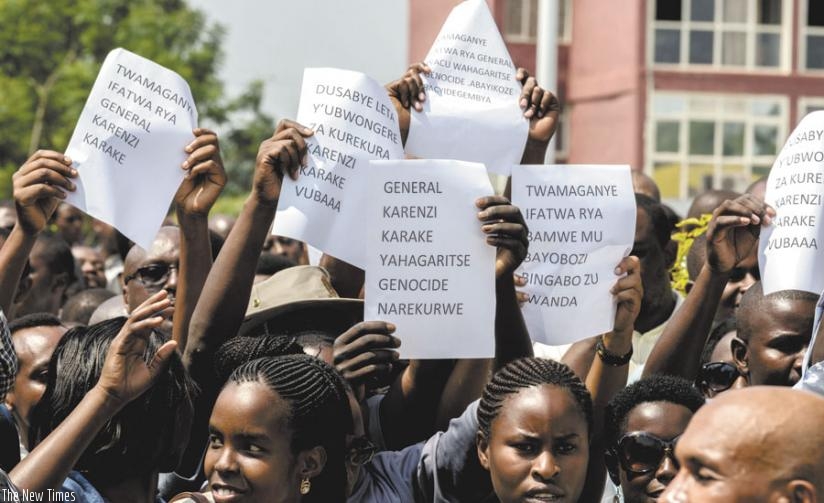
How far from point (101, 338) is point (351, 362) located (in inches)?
26.5

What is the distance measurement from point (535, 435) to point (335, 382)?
53 cm

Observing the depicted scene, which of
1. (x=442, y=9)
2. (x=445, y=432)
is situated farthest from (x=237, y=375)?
(x=442, y=9)

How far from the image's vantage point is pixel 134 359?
3.44m

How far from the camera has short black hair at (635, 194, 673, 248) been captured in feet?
18.2

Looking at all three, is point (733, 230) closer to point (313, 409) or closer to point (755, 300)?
point (755, 300)

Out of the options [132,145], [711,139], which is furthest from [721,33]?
[132,145]

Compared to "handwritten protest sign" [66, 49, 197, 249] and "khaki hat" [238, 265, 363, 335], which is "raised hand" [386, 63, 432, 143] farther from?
"handwritten protest sign" [66, 49, 197, 249]

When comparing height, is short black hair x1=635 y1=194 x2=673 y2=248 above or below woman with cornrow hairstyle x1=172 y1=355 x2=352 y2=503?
above

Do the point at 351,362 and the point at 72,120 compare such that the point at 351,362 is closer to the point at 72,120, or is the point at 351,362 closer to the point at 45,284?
the point at 45,284

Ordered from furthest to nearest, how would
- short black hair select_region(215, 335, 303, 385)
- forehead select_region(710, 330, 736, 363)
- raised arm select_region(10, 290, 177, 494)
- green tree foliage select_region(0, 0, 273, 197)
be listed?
green tree foliage select_region(0, 0, 273, 197) < forehead select_region(710, 330, 736, 363) < short black hair select_region(215, 335, 303, 385) < raised arm select_region(10, 290, 177, 494)

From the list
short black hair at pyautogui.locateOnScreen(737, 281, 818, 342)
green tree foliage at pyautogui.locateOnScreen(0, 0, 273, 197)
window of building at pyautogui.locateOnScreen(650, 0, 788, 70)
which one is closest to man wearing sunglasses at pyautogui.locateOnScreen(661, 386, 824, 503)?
short black hair at pyautogui.locateOnScreen(737, 281, 818, 342)

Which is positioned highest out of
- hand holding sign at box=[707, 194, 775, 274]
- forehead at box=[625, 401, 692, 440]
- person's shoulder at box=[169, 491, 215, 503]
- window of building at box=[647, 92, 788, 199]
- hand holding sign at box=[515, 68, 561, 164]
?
window of building at box=[647, 92, 788, 199]

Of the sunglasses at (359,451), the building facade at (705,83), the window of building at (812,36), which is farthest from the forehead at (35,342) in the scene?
the window of building at (812,36)

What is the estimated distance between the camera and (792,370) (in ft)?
14.5
